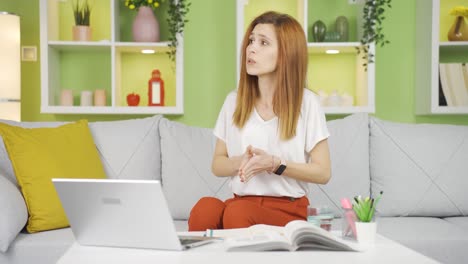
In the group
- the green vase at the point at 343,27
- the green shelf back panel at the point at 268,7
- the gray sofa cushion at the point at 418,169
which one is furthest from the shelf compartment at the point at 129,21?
the gray sofa cushion at the point at 418,169

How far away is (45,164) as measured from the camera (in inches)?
107

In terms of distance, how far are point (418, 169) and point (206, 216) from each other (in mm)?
1497

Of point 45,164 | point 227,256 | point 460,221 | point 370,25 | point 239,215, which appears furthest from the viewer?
point 370,25

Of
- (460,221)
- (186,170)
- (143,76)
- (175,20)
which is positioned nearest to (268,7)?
(175,20)

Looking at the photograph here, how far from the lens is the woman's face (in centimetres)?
221

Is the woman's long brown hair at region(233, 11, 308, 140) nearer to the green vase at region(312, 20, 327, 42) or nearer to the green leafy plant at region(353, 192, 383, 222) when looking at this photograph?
the green leafy plant at region(353, 192, 383, 222)

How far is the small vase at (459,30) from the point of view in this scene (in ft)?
12.5

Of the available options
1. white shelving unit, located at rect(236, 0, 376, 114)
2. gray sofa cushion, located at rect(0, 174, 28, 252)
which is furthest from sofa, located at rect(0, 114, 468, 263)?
gray sofa cushion, located at rect(0, 174, 28, 252)

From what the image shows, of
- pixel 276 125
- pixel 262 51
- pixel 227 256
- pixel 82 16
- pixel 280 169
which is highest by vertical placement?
pixel 82 16

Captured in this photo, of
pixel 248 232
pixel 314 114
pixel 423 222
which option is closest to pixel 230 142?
pixel 314 114

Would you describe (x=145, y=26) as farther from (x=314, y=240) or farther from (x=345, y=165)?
(x=314, y=240)

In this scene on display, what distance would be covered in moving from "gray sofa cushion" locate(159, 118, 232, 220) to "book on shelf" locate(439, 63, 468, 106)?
1408mm

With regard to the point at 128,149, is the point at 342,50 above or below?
above

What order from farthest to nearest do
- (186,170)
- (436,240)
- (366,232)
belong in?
(186,170) → (436,240) → (366,232)
